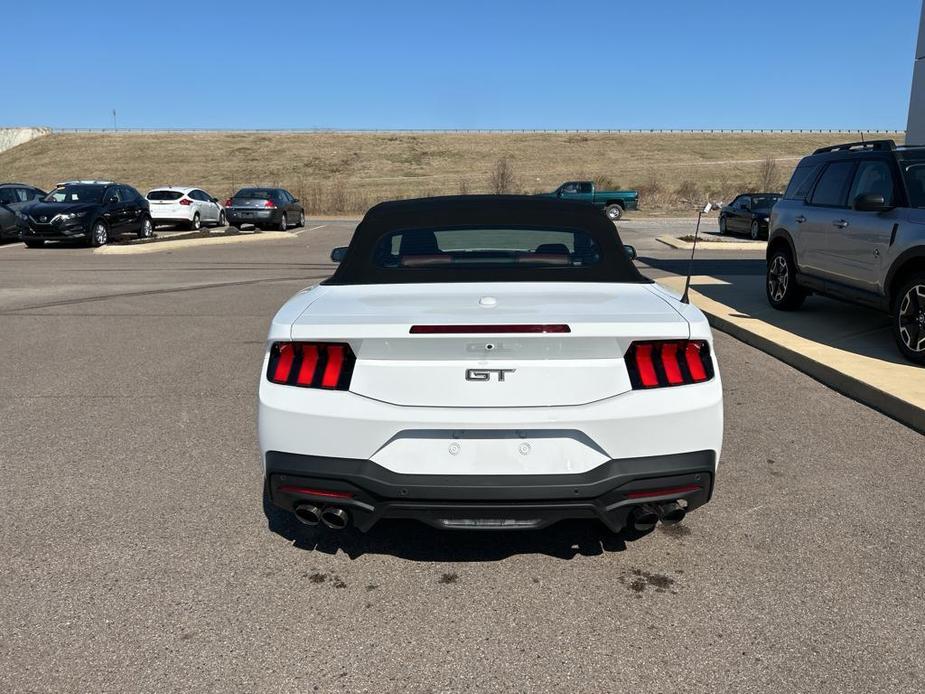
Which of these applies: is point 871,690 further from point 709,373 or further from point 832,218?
point 832,218

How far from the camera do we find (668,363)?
3213mm

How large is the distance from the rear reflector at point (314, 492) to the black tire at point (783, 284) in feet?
26.2

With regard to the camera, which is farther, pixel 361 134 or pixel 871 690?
pixel 361 134

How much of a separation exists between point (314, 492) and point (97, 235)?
67.1 ft

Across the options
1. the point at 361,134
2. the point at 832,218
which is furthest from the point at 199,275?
the point at 361,134

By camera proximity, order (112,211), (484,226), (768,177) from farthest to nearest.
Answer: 1. (768,177)
2. (112,211)
3. (484,226)

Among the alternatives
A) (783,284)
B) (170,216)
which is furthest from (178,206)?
(783,284)

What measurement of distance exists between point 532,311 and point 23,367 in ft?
20.3

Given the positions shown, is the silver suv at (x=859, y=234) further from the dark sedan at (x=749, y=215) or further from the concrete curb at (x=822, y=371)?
the dark sedan at (x=749, y=215)

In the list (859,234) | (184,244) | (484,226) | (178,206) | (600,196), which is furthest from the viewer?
(600,196)

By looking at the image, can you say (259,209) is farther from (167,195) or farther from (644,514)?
(644,514)

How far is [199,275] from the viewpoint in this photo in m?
15.5

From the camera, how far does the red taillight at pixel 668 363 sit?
124 inches

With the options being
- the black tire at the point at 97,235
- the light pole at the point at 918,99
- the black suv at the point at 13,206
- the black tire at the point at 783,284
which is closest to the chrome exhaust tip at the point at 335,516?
the black tire at the point at 783,284
